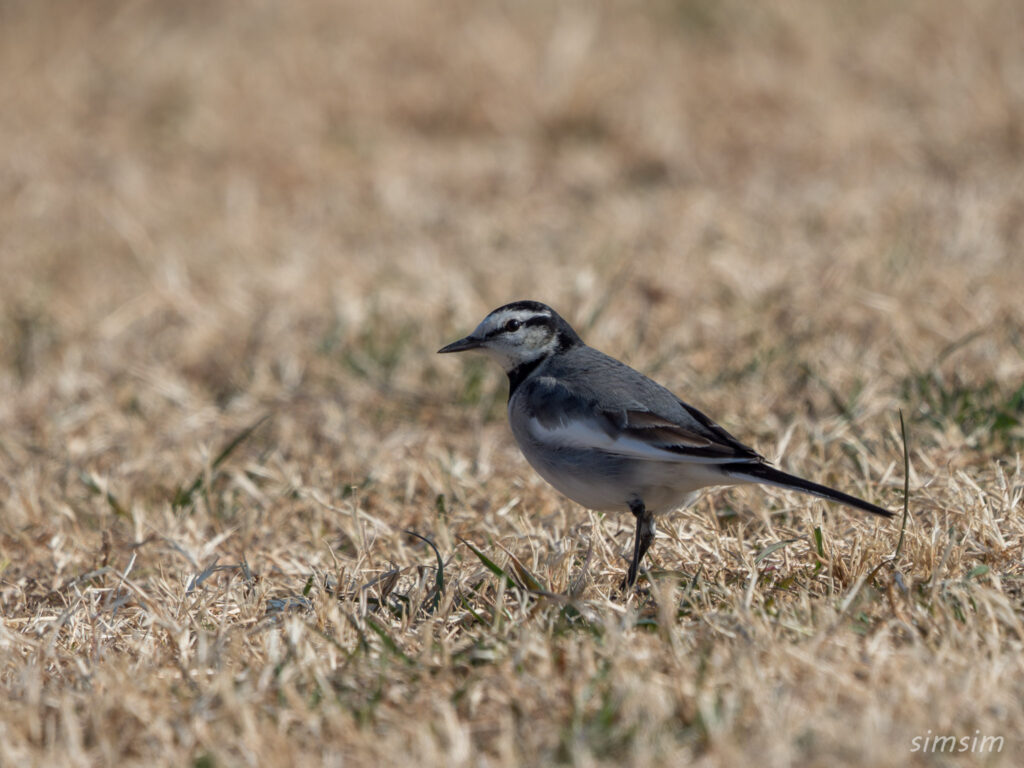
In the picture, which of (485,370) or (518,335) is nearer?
(518,335)

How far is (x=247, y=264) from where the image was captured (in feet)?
25.4

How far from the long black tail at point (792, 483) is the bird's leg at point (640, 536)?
0.33m

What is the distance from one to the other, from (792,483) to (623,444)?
0.55 meters

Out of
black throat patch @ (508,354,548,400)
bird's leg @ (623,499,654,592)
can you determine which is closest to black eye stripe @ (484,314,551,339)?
black throat patch @ (508,354,548,400)

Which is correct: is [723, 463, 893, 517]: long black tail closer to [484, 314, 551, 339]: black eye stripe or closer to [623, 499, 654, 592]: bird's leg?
[623, 499, 654, 592]: bird's leg

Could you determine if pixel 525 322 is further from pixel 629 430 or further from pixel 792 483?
pixel 792 483

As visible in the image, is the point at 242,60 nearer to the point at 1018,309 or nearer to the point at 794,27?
the point at 794,27

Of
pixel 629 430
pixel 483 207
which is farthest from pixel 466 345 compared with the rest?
pixel 483 207

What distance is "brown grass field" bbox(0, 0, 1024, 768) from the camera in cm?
289

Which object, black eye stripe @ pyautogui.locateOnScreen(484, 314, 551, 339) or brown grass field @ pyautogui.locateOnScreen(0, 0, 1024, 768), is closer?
brown grass field @ pyautogui.locateOnScreen(0, 0, 1024, 768)

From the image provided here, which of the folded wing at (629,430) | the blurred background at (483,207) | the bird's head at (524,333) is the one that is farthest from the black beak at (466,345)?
the blurred background at (483,207)

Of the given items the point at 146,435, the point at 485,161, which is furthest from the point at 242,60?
the point at 146,435

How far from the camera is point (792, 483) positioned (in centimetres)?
325

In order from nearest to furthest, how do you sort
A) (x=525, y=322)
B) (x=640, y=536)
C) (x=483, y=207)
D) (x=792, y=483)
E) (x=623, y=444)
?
(x=792, y=483)
(x=623, y=444)
(x=640, y=536)
(x=525, y=322)
(x=483, y=207)
